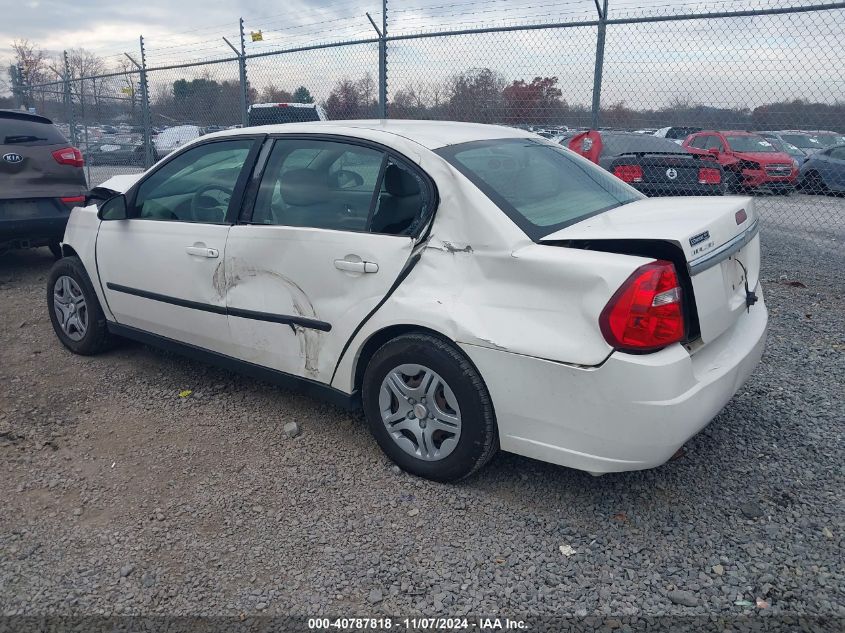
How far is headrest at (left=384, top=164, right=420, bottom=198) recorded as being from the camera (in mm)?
3197

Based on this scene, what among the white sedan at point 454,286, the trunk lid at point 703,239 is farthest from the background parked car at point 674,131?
the trunk lid at point 703,239

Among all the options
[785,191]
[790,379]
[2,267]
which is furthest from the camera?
[785,191]

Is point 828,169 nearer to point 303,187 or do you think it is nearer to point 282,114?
point 282,114

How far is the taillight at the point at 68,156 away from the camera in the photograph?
23.2 feet

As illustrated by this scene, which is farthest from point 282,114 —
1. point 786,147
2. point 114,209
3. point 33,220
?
point 786,147

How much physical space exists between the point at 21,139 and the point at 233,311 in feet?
15.1

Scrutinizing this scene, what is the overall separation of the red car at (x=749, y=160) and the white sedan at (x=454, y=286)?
810cm

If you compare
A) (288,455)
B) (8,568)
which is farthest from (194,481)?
(8,568)

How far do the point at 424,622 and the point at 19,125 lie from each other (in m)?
6.78

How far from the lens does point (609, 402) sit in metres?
2.61

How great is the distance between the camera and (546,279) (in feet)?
8.95

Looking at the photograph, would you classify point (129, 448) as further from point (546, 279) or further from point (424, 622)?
point (546, 279)

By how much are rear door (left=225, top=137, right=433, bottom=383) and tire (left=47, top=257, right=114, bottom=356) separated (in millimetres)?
1504

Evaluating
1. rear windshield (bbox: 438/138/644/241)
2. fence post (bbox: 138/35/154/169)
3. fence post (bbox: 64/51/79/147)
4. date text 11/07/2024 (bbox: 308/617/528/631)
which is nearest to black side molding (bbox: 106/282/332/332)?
rear windshield (bbox: 438/138/644/241)
